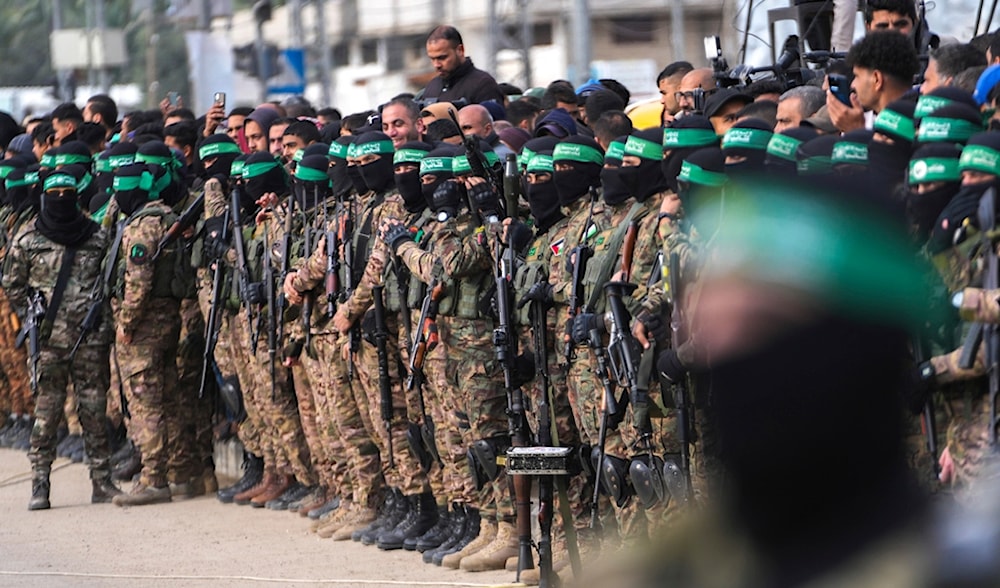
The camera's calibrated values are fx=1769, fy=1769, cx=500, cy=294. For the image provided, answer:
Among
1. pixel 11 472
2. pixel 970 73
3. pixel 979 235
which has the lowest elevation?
pixel 11 472

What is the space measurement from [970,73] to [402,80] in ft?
136

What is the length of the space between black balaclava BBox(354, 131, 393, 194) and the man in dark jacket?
1.93 metres

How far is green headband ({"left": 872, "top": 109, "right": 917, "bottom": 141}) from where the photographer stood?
19.9ft

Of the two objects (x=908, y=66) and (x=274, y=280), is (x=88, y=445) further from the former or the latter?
(x=908, y=66)

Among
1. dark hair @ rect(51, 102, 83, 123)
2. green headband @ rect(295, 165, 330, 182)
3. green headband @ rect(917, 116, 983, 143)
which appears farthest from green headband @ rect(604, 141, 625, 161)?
dark hair @ rect(51, 102, 83, 123)

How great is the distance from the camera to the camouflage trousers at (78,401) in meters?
11.6

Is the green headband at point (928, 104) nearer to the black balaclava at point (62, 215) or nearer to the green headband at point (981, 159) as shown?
the green headband at point (981, 159)

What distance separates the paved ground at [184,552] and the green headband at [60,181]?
2.12 m

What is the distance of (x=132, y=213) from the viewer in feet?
38.1

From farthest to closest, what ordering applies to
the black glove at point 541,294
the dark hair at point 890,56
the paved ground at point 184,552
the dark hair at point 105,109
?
the dark hair at point 105,109
the paved ground at point 184,552
the black glove at point 541,294
the dark hair at point 890,56

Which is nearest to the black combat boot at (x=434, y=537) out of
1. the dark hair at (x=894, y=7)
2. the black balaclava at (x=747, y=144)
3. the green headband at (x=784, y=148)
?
the black balaclava at (x=747, y=144)

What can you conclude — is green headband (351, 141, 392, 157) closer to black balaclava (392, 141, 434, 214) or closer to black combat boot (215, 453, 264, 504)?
black balaclava (392, 141, 434, 214)

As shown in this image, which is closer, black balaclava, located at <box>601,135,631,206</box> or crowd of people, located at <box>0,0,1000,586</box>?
crowd of people, located at <box>0,0,1000,586</box>

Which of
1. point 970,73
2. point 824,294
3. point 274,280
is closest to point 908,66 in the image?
point 970,73
